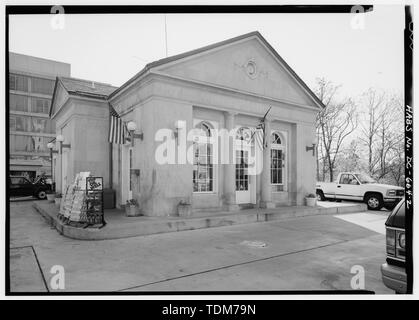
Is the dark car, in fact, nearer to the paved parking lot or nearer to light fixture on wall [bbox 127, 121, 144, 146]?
the paved parking lot

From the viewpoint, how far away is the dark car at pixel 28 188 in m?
15.2

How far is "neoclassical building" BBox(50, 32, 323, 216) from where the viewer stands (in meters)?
7.62

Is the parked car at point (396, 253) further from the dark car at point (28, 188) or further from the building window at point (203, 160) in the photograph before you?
the dark car at point (28, 188)

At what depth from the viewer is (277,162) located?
10.2 m

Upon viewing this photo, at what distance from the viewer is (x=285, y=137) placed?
33.1 ft

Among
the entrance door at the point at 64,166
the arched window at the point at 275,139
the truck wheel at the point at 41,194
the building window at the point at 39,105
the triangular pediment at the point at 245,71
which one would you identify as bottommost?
the truck wheel at the point at 41,194

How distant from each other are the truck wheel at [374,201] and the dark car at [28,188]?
15.8 metres

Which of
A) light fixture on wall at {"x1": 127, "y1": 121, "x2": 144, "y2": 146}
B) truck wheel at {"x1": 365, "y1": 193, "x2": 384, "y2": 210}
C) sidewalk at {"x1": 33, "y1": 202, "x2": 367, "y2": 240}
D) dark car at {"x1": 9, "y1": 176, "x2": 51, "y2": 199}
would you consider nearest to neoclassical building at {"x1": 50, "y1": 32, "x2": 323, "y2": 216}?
light fixture on wall at {"x1": 127, "y1": 121, "x2": 144, "y2": 146}

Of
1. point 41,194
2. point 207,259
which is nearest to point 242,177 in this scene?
point 207,259

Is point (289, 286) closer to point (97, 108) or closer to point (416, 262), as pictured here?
point (416, 262)

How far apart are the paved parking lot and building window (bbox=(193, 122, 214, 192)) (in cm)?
179

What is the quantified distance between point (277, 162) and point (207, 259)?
619 cm

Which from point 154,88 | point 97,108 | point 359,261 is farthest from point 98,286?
point 97,108

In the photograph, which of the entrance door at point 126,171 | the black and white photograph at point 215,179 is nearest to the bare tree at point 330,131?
the black and white photograph at point 215,179
